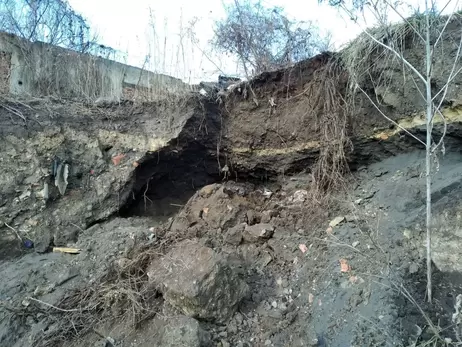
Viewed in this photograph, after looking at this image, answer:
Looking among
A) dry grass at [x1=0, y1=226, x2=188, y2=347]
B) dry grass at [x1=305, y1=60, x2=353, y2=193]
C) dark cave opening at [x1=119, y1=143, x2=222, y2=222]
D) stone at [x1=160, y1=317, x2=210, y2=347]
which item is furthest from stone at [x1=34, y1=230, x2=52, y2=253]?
dry grass at [x1=305, y1=60, x2=353, y2=193]

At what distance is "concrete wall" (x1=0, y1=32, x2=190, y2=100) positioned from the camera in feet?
16.1

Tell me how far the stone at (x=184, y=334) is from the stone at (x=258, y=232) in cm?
116

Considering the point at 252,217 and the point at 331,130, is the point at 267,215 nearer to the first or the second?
the point at 252,217

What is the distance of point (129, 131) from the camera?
14.9 feet

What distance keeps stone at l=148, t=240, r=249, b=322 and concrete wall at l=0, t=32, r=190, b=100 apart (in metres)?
2.47

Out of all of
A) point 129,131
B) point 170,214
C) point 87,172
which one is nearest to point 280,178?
point 170,214

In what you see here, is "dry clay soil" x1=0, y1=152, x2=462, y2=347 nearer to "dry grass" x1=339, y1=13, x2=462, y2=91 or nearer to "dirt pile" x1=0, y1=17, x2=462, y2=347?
"dirt pile" x1=0, y1=17, x2=462, y2=347

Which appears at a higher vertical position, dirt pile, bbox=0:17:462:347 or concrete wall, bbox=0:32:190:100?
concrete wall, bbox=0:32:190:100

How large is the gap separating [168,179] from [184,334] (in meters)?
2.52

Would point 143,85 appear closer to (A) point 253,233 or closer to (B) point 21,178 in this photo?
(B) point 21,178

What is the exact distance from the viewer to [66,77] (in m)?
5.36

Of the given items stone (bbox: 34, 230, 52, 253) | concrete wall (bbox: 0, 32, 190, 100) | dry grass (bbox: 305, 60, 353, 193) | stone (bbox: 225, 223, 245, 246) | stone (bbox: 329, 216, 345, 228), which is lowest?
stone (bbox: 34, 230, 52, 253)

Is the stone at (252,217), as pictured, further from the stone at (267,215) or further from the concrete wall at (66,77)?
the concrete wall at (66,77)

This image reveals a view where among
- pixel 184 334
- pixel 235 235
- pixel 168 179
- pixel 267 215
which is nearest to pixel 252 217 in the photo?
pixel 267 215
